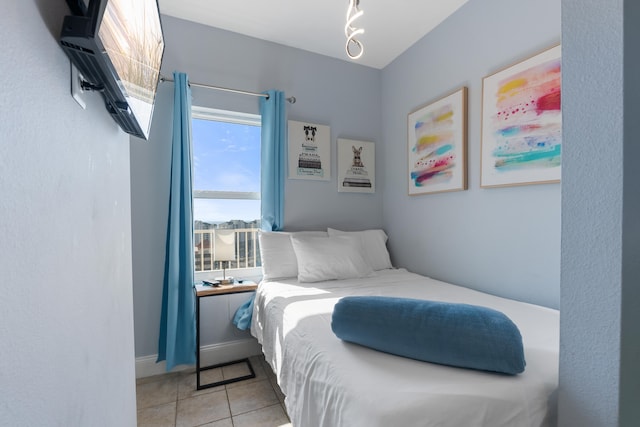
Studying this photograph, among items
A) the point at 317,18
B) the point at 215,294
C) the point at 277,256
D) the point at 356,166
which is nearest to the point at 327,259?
the point at 277,256

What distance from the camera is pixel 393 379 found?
0.83 m

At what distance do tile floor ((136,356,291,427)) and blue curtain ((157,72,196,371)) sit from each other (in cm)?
17

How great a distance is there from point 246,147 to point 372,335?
210 centimetres

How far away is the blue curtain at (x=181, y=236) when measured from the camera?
2.08 metres

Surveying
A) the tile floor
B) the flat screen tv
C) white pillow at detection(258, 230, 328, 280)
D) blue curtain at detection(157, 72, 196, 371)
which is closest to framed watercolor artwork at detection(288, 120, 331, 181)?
white pillow at detection(258, 230, 328, 280)

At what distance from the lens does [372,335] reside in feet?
3.23

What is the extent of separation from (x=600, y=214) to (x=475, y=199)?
1446 mm

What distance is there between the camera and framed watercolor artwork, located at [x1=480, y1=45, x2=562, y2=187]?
4.97 ft

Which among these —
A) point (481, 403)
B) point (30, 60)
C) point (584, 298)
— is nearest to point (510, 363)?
point (481, 403)

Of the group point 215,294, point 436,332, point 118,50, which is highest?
point 118,50

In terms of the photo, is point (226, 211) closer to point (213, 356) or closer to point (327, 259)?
point (327, 259)

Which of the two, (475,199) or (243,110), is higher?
(243,110)

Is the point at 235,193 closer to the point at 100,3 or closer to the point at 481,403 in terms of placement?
the point at 100,3

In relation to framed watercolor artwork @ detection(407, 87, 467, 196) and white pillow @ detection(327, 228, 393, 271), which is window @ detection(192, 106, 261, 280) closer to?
white pillow @ detection(327, 228, 393, 271)
